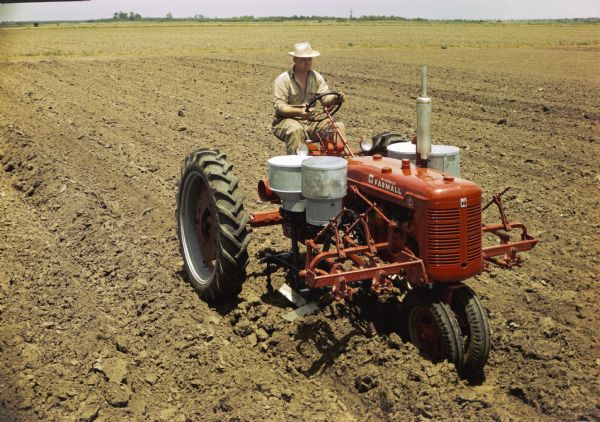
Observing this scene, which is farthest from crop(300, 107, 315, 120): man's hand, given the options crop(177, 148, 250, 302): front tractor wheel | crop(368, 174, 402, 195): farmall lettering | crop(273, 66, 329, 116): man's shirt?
crop(368, 174, 402, 195): farmall lettering

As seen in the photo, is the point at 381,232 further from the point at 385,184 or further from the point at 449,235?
the point at 449,235

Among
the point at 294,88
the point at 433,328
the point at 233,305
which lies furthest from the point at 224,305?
the point at 294,88

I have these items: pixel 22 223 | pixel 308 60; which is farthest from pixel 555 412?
pixel 22 223

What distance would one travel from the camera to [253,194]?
25.0 ft

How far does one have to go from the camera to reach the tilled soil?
12.5 feet

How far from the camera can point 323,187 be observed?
424cm

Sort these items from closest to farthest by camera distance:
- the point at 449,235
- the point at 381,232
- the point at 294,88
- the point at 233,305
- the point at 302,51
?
1. the point at 449,235
2. the point at 381,232
3. the point at 233,305
4. the point at 302,51
5. the point at 294,88

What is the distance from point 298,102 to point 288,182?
1518 mm

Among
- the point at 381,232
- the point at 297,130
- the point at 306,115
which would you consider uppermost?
the point at 306,115

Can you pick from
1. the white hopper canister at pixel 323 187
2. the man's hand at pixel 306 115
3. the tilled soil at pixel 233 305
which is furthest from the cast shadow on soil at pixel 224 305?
the man's hand at pixel 306 115

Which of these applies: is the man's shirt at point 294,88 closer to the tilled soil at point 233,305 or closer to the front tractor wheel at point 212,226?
the front tractor wheel at point 212,226

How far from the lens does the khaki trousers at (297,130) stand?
5.43m

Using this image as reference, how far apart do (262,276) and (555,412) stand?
2587mm

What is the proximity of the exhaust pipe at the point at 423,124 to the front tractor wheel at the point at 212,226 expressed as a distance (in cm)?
134
